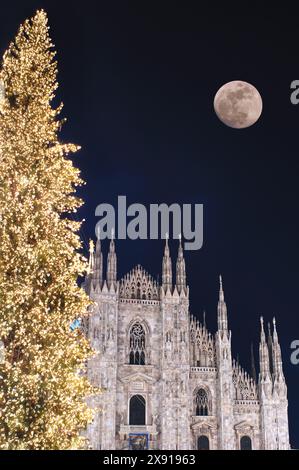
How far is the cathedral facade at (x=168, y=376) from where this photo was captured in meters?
41.7

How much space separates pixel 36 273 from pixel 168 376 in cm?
2999

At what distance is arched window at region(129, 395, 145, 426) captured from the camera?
139 ft

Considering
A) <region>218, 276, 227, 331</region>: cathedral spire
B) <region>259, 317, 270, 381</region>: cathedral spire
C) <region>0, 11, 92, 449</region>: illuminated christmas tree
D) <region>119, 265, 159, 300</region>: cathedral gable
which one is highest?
<region>119, 265, 159, 300</region>: cathedral gable

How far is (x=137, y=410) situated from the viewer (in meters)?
42.7

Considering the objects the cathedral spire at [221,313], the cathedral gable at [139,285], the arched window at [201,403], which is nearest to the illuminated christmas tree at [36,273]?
the cathedral gable at [139,285]

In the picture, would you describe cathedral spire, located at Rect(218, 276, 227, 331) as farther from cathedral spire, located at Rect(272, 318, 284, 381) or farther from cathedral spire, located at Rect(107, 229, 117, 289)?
cathedral spire, located at Rect(107, 229, 117, 289)

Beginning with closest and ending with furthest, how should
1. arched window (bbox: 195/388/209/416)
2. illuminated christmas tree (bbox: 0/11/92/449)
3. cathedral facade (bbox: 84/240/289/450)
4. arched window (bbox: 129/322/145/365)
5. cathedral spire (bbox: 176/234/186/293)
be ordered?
illuminated christmas tree (bbox: 0/11/92/449)
cathedral facade (bbox: 84/240/289/450)
arched window (bbox: 195/388/209/416)
arched window (bbox: 129/322/145/365)
cathedral spire (bbox: 176/234/186/293)

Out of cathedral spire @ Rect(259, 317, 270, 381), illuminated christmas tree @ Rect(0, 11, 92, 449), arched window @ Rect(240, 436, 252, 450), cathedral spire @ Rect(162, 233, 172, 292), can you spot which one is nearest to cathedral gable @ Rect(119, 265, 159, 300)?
cathedral spire @ Rect(162, 233, 172, 292)

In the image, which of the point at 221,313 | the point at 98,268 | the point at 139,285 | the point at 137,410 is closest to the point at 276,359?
the point at 221,313

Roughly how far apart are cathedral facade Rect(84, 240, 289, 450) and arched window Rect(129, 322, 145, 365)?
73mm

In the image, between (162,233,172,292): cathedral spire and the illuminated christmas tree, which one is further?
(162,233,172,292): cathedral spire

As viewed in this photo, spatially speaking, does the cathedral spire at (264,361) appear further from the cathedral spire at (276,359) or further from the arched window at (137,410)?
the arched window at (137,410)

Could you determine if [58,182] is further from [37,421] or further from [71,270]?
[37,421]

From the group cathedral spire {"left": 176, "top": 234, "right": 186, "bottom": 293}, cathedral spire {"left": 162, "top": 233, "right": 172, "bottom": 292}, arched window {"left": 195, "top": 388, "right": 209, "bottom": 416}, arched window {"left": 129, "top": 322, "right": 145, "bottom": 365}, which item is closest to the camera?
arched window {"left": 195, "top": 388, "right": 209, "bottom": 416}
